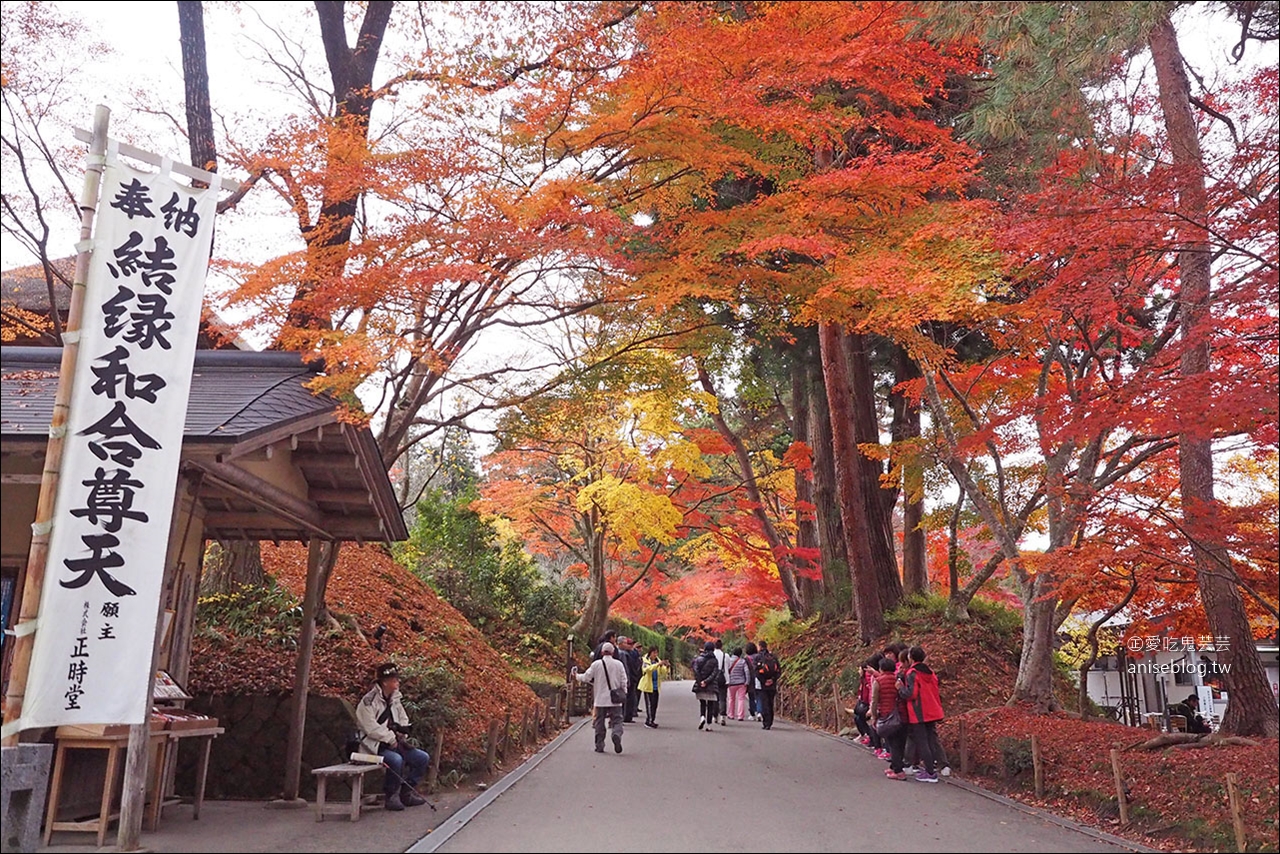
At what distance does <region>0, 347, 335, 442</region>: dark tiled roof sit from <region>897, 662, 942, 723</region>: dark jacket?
7.14m

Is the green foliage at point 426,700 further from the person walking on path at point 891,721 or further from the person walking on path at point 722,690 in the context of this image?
the person walking on path at point 722,690

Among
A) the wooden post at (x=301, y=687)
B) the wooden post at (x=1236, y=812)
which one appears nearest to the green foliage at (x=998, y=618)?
the wooden post at (x=1236, y=812)

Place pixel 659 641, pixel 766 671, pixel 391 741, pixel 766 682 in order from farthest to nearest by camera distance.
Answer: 1. pixel 659 641
2. pixel 766 671
3. pixel 766 682
4. pixel 391 741

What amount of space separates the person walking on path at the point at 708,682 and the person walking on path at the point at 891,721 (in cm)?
633

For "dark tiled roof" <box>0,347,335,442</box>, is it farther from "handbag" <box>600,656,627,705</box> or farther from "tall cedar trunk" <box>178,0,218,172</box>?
"handbag" <box>600,656,627,705</box>

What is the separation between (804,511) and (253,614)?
16.3 meters

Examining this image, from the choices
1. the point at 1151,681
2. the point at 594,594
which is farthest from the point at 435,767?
the point at 594,594

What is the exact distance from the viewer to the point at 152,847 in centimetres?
668

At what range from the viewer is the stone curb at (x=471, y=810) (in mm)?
6945

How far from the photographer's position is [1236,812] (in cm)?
695

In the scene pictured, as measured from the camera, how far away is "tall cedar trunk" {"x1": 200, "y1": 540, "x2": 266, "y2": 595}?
41.0 feet

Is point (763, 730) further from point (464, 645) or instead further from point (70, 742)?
point (70, 742)

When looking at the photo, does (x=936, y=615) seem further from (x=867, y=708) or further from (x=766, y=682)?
(x=867, y=708)

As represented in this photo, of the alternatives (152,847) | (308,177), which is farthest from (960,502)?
(152,847)
